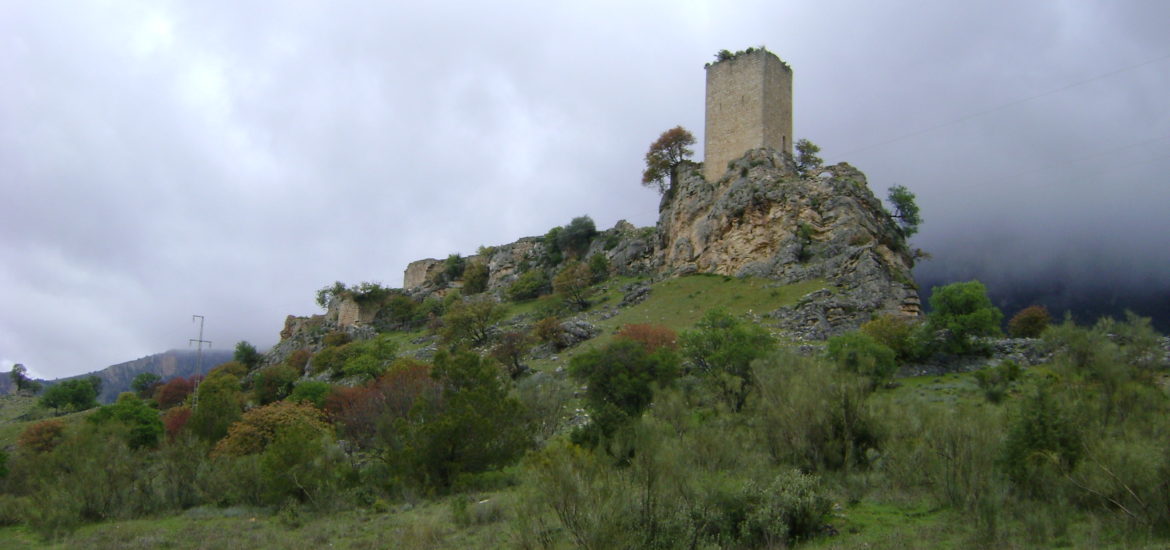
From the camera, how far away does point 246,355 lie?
214ft

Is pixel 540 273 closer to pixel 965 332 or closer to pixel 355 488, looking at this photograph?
pixel 965 332

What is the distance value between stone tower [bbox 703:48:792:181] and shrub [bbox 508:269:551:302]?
54.7ft

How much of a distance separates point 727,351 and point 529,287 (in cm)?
3346

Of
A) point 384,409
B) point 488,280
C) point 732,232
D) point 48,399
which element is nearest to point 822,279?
point 732,232

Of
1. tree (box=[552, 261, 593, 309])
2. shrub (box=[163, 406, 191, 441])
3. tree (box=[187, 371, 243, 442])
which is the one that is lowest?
shrub (box=[163, 406, 191, 441])

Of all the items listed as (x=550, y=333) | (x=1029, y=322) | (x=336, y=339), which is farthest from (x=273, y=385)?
(x=1029, y=322)

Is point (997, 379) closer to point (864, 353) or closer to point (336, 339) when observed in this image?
point (864, 353)

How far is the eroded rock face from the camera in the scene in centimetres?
3325

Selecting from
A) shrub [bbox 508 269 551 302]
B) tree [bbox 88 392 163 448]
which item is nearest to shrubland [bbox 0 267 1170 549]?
tree [bbox 88 392 163 448]

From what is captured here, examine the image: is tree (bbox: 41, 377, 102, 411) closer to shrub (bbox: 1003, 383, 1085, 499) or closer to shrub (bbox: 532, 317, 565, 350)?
shrub (bbox: 532, 317, 565, 350)

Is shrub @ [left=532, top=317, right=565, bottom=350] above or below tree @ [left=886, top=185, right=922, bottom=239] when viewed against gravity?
below

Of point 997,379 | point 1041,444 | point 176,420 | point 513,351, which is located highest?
point 513,351

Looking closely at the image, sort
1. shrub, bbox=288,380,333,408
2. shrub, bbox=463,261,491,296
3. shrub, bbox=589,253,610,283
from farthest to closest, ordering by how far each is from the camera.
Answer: shrub, bbox=463,261,491,296 < shrub, bbox=589,253,610,283 < shrub, bbox=288,380,333,408

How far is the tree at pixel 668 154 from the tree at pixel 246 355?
129 feet
